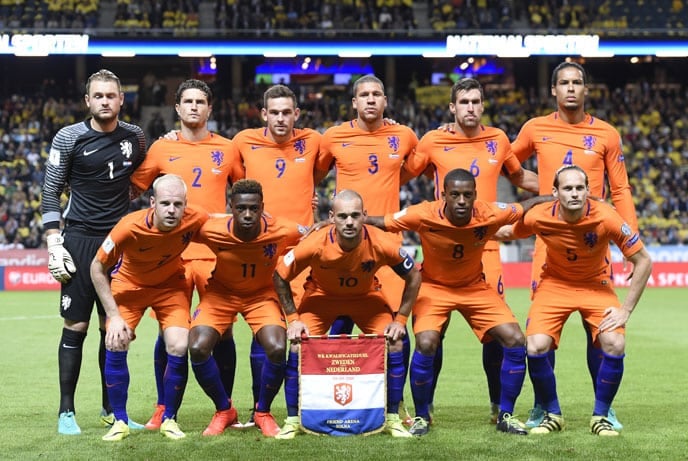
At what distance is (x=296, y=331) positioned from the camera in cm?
702

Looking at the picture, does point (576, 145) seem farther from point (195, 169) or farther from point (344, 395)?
point (195, 169)

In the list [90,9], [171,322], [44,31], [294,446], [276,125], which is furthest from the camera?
[90,9]

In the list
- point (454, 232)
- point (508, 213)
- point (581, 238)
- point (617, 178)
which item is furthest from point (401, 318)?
point (617, 178)

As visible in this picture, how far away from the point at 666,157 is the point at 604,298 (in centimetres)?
2527

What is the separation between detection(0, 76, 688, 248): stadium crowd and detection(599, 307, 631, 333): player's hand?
20489mm

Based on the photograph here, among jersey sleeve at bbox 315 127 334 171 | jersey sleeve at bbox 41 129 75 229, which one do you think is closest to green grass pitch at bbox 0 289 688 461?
jersey sleeve at bbox 41 129 75 229

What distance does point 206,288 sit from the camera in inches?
295

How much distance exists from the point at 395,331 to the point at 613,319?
A: 1.59 meters

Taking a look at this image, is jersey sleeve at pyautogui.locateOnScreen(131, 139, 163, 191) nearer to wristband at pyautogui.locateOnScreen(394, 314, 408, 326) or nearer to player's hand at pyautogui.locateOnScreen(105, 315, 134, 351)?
player's hand at pyautogui.locateOnScreen(105, 315, 134, 351)

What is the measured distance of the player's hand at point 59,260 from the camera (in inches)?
278

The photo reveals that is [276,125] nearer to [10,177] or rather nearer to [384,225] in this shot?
[384,225]

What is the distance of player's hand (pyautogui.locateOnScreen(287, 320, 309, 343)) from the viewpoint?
6996 millimetres

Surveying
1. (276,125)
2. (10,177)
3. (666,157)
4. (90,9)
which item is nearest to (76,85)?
(90,9)

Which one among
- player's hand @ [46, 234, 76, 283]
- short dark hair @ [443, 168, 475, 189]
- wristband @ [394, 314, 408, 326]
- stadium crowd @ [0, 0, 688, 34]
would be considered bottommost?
wristband @ [394, 314, 408, 326]
